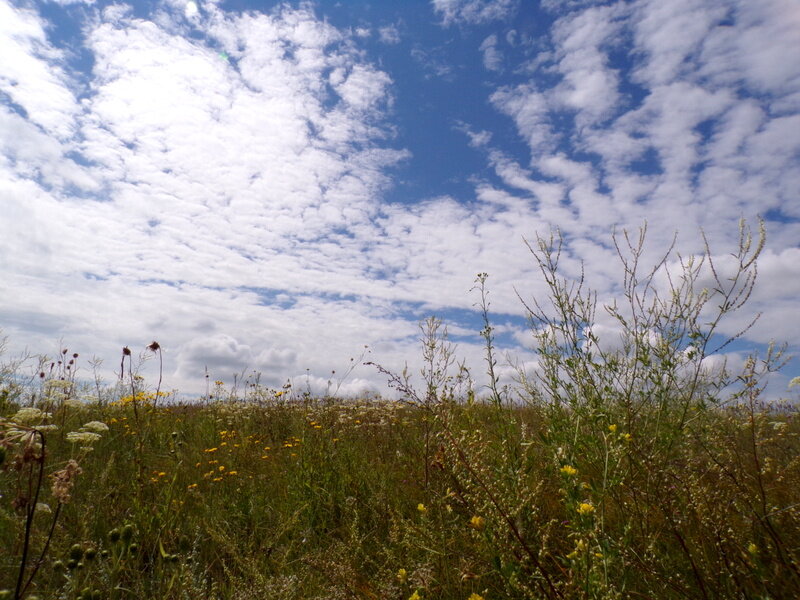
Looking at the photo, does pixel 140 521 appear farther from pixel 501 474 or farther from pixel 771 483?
pixel 771 483

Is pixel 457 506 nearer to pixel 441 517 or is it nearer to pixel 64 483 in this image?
pixel 441 517

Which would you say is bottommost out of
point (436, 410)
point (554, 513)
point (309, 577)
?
point (309, 577)

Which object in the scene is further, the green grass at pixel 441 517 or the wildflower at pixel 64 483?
the green grass at pixel 441 517

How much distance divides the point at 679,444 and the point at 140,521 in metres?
3.79

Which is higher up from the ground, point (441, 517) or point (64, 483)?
point (64, 483)

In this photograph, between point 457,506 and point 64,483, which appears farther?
point 457,506

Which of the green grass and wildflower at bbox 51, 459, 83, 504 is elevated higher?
wildflower at bbox 51, 459, 83, 504

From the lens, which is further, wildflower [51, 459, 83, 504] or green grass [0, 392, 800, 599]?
green grass [0, 392, 800, 599]

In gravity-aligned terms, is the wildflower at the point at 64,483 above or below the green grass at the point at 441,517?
above

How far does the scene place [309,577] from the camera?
2.65m

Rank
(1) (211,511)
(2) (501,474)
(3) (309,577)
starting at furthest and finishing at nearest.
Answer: (1) (211,511) → (3) (309,577) → (2) (501,474)

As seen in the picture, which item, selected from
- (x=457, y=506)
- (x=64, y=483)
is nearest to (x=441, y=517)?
(x=457, y=506)

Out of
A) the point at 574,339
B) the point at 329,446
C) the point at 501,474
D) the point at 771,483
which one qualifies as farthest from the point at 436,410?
the point at 771,483

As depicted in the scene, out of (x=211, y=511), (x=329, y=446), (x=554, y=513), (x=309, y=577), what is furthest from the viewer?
(x=329, y=446)
